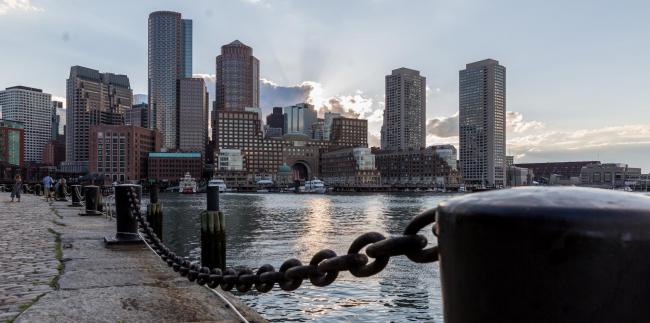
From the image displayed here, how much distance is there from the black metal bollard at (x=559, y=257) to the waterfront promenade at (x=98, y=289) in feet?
12.0

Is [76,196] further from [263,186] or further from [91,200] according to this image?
[263,186]

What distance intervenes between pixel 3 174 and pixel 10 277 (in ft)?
556

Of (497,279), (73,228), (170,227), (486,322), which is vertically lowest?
(170,227)

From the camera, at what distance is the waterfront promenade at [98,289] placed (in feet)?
15.4

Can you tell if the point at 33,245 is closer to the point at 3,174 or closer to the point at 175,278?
the point at 175,278

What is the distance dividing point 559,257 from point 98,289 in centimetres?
572

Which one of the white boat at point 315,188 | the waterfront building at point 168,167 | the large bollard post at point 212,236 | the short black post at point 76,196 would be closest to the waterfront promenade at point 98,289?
the large bollard post at point 212,236

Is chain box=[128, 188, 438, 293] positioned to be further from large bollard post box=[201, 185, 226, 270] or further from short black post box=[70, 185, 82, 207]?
short black post box=[70, 185, 82, 207]

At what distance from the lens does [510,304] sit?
1.29 m

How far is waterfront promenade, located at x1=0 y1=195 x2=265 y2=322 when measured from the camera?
468 cm

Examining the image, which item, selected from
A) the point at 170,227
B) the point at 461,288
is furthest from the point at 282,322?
the point at 170,227

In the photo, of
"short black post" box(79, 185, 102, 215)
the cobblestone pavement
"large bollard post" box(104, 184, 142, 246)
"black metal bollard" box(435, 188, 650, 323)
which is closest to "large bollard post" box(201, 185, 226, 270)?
"large bollard post" box(104, 184, 142, 246)

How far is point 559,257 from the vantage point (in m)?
1.23

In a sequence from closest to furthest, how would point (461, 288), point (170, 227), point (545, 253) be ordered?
1. point (545, 253)
2. point (461, 288)
3. point (170, 227)
